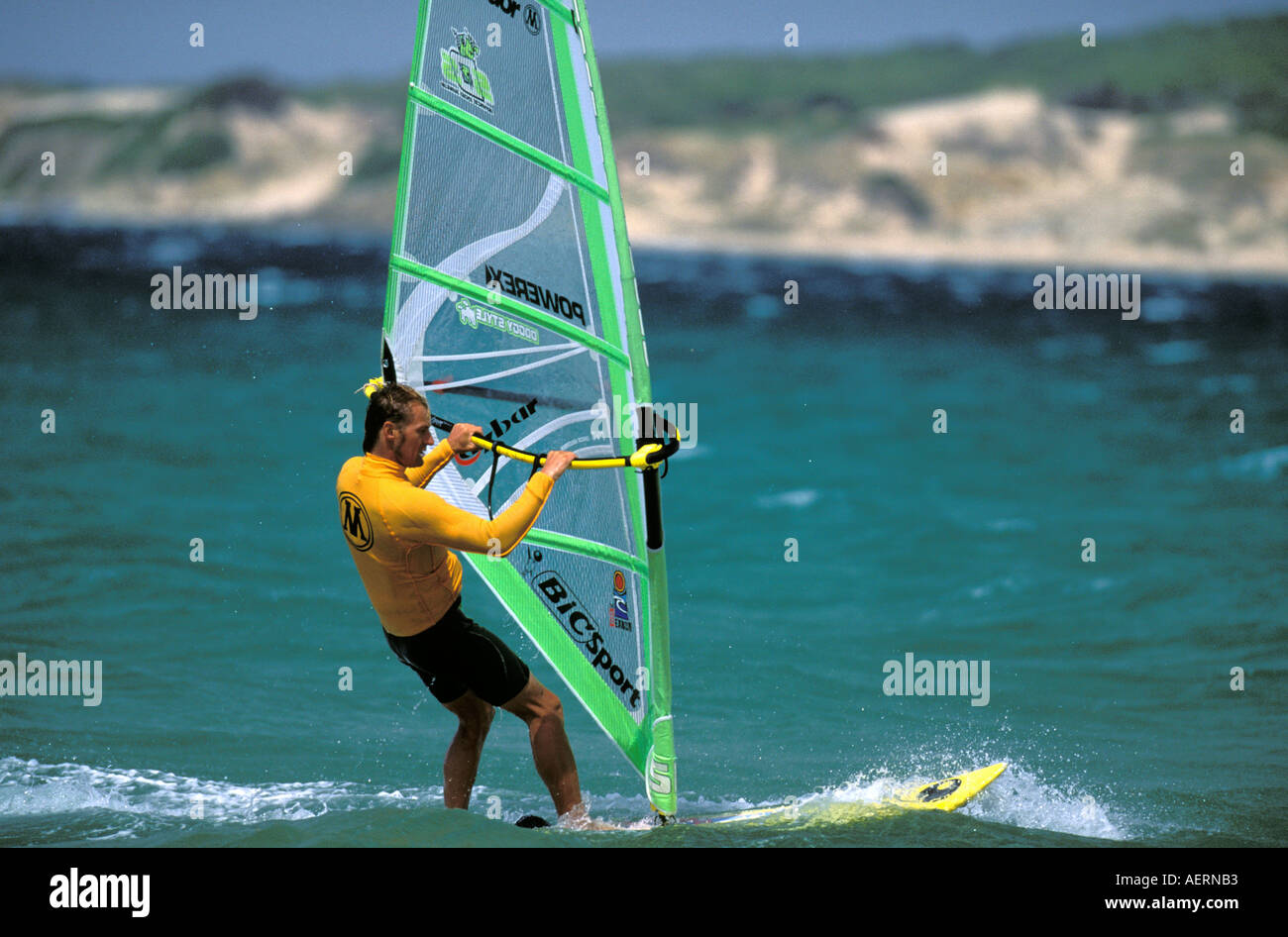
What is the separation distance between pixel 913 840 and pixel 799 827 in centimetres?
49

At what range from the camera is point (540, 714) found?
5309 mm

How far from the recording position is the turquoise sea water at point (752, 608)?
21.6 ft

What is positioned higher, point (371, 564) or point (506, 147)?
point (506, 147)

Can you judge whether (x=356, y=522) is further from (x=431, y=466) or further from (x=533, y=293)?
(x=533, y=293)

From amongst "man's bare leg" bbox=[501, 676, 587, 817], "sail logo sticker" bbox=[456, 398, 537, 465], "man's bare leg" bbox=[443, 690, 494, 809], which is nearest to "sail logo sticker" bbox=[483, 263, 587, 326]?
"sail logo sticker" bbox=[456, 398, 537, 465]

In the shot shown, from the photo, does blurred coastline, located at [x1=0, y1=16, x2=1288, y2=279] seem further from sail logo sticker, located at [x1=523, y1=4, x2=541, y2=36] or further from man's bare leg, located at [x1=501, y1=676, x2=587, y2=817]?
man's bare leg, located at [x1=501, y1=676, x2=587, y2=817]

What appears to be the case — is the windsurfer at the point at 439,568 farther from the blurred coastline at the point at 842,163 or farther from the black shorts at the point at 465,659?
the blurred coastline at the point at 842,163

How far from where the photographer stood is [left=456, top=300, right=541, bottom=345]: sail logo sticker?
5434mm

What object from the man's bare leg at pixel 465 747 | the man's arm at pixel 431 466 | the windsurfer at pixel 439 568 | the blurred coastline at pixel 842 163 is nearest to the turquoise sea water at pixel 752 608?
the man's bare leg at pixel 465 747

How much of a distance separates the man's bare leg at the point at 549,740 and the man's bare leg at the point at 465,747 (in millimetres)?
158

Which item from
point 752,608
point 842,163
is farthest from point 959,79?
point 752,608
